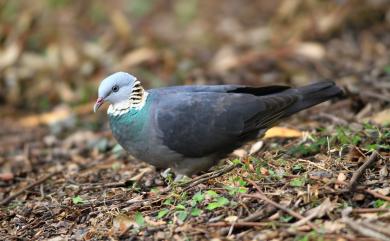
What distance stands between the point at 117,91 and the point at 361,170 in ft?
6.42

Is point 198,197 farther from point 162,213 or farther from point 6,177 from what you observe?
point 6,177

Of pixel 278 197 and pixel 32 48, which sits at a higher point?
pixel 32 48

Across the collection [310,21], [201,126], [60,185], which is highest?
[310,21]

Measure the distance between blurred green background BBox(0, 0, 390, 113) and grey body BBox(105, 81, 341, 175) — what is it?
2.33 metres

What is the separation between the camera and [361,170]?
383cm

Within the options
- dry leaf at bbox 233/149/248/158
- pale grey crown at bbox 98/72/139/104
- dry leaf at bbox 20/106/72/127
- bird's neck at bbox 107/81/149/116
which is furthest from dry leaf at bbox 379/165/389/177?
dry leaf at bbox 20/106/72/127

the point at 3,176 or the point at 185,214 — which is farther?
the point at 3,176

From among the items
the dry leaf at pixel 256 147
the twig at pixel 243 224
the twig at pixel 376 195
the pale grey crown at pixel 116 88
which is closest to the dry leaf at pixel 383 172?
the twig at pixel 376 195

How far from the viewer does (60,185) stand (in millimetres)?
5117

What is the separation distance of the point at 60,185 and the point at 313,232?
2544mm

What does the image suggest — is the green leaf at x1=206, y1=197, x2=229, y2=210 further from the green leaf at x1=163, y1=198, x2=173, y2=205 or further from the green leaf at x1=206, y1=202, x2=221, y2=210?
the green leaf at x1=163, y1=198, x2=173, y2=205

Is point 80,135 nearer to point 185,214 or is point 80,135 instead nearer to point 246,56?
point 246,56

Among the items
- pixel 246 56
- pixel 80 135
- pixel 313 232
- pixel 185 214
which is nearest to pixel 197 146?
pixel 185 214

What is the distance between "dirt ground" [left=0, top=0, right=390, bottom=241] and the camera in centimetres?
362
